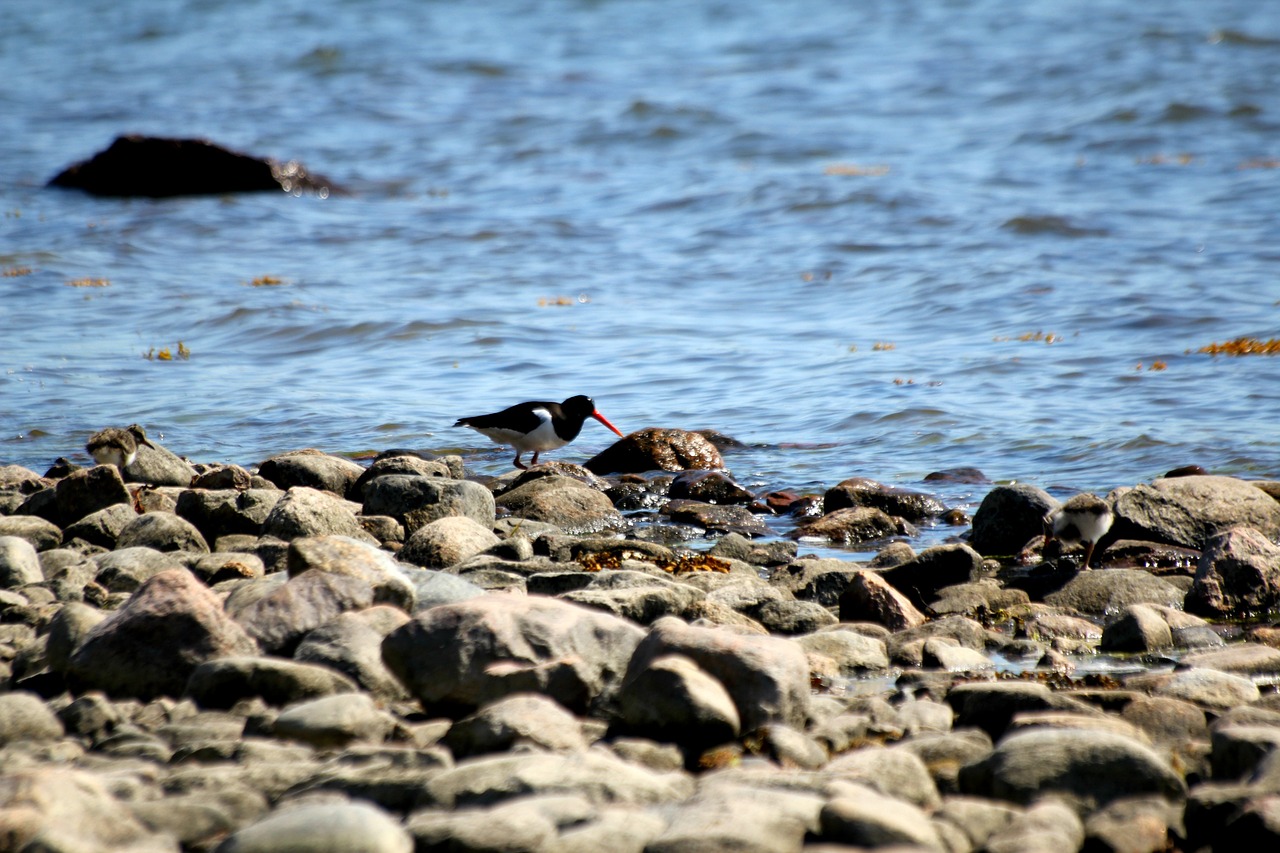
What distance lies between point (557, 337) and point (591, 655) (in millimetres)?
10338

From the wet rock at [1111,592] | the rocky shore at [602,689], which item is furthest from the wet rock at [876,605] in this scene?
the wet rock at [1111,592]

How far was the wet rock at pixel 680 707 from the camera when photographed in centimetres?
454

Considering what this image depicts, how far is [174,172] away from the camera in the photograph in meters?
23.9

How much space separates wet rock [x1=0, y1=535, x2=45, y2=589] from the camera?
248 inches

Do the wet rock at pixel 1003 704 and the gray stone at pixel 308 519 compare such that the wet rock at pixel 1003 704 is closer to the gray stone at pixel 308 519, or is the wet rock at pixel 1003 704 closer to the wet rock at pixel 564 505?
the gray stone at pixel 308 519

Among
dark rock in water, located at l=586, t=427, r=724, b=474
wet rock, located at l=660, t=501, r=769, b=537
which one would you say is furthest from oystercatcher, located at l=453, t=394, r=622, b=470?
wet rock, located at l=660, t=501, r=769, b=537

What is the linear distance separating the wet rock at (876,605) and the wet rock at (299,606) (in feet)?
7.91

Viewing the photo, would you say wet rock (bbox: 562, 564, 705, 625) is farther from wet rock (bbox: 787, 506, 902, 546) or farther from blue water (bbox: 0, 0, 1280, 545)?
blue water (bbox: 0, 0, 1280, 545)

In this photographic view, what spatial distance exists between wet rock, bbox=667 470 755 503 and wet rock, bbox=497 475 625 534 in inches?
24.5

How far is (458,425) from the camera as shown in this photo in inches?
441

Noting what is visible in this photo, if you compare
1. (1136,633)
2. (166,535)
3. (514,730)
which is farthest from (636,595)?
(166,535)

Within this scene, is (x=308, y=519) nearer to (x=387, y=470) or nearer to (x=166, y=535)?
(x=166, y=535)

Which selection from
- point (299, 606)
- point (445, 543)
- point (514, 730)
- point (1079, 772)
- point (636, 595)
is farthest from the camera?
point (445, 543)

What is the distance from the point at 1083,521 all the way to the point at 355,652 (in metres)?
4.28
